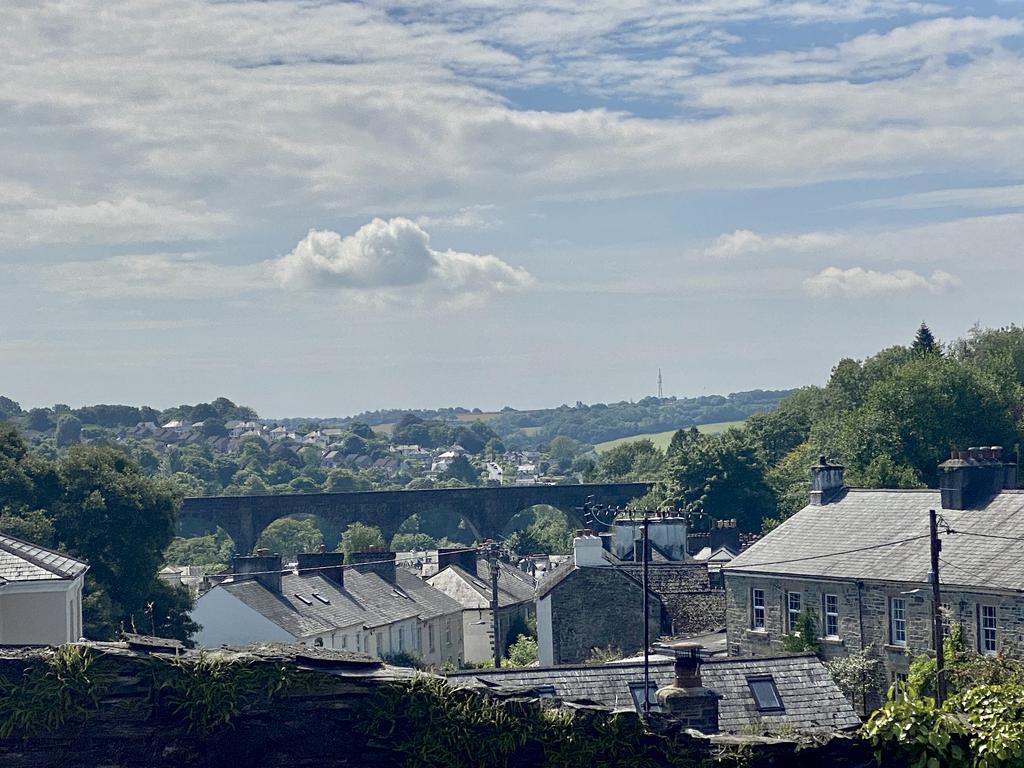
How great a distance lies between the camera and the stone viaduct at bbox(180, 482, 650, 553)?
330 ft

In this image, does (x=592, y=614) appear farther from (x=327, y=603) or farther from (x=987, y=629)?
(x=987, y=629)

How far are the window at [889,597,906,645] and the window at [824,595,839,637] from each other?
6.14ft

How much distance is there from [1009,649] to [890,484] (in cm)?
3000

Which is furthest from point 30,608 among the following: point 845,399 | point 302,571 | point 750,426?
point 750,426

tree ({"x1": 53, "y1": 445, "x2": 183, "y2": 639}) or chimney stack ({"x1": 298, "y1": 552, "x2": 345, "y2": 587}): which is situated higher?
tree ({"x1": 53, "y1": 445, "x2": 183, "y2": 639})

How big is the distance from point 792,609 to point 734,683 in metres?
15.2

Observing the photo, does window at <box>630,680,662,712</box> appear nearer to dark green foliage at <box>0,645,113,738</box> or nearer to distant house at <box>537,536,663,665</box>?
dark green foliage at <box>0,645,113,738</box>

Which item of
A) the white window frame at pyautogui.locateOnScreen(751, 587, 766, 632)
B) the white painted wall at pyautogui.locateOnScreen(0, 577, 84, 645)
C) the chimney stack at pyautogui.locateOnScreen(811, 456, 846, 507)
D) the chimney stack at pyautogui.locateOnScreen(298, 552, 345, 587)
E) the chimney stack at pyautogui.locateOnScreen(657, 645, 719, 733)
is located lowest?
the white window frame at pyautogui.locateOnScreen(751, 587, 766, 632)

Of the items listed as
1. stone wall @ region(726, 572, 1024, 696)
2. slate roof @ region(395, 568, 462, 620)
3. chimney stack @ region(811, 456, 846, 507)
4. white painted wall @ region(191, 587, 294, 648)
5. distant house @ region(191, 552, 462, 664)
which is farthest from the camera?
slate roof @ region(395, 568, 462, 620)

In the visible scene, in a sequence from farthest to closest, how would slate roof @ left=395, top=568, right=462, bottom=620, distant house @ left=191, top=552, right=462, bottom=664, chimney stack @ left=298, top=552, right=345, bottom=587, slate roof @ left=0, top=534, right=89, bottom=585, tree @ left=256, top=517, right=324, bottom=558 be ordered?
tree @ left=256, top=517, right=324, bottom=558, slate roof @ left=395, top=568, right=462, bottom=620, chimney stack @ left=298, top=552, right=345, bottom=587, distant house @ left=191, top=552, right=462, bottom=664, slate roof @ left=0, top=534, right=89, bottom=585

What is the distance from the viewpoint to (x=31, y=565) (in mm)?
23328

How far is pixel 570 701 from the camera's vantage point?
10.3 m

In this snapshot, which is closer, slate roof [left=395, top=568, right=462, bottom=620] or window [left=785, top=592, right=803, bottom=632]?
window [left=785, top=592, right=803, bottom=632]

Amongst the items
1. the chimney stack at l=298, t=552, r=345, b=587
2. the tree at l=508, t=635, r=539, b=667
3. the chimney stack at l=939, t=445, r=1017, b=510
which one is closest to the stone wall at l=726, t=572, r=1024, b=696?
the chimney stack at l=939, t=445, r=1017, b=510
